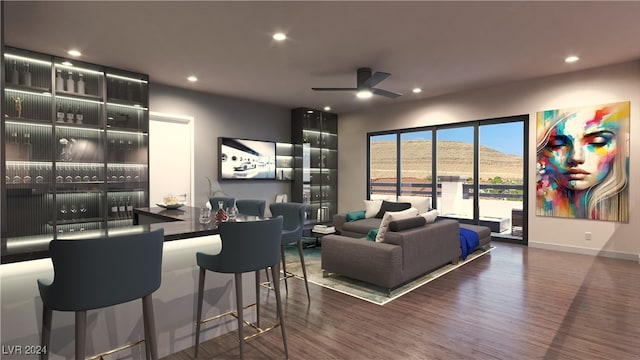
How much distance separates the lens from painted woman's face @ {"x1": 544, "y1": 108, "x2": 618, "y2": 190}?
5.06 meters

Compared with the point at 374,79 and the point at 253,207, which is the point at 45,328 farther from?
the point at 374,79

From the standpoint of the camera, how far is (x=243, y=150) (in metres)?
7.07

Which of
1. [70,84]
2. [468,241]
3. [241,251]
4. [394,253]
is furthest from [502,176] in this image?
[70,84]

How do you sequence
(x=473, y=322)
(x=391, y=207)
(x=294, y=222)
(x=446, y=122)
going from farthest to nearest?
(x=446, y=122) < (x=391, y=207) < (x=294, y=222) < (x=473, y=322)

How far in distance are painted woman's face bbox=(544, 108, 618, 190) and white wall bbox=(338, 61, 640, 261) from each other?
0.76 ft

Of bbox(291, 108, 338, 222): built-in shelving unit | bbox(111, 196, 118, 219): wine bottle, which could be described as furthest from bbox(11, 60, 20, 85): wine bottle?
bbox(291, 108, 338, 222): built-in shelving unit

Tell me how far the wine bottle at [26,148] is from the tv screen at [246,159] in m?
2.92

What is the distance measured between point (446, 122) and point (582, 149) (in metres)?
2.30

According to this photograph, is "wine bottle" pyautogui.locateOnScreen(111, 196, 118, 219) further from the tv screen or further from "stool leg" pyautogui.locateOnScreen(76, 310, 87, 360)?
"stool leg" pyautogui.locateOnScreen(76, 310, 87, 360)

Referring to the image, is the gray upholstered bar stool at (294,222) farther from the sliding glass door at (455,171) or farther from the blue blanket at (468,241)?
the sliding glass door at (455,171)

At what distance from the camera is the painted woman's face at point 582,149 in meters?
5.06

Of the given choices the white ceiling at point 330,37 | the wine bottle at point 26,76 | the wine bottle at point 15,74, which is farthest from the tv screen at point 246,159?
the wine bottle at point 15,74

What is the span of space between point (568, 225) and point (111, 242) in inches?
249

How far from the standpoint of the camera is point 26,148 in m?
4.36
